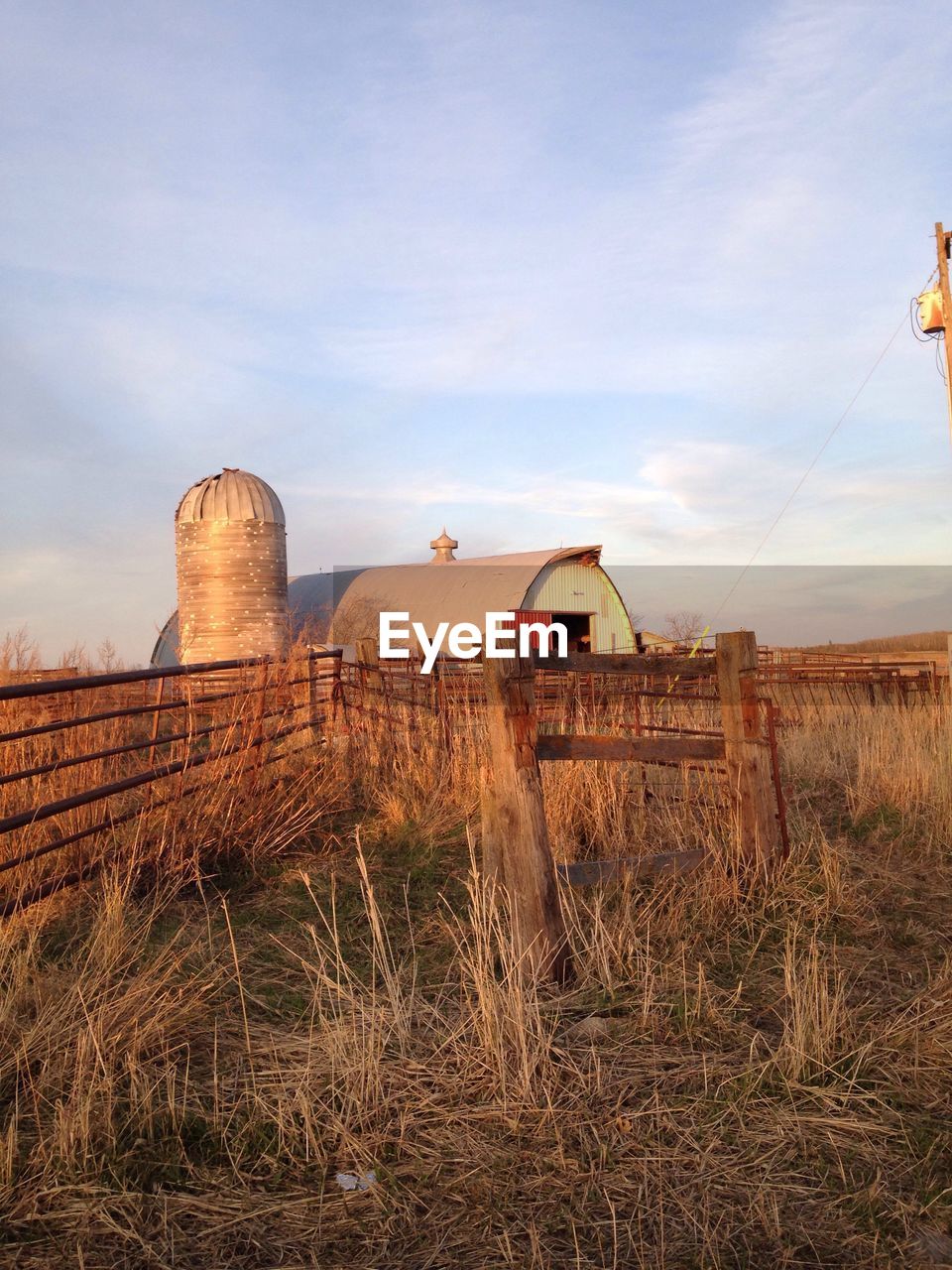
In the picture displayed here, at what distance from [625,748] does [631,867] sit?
0.61m

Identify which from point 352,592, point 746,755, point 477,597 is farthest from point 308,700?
point 352,592

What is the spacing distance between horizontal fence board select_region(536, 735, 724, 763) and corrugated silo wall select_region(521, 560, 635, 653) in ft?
66.7

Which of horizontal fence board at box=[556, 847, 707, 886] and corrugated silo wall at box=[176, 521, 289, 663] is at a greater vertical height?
corrugated silo wall at box=[176, 521, 289, 663]

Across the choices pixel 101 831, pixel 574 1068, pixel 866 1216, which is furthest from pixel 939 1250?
pixel 101 831

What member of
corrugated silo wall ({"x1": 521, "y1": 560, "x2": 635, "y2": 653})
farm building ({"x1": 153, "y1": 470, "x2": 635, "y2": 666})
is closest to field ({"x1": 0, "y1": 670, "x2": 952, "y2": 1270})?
farm building ({"x1": 153, "y1": 470, "x2": 635, "y2": 666})

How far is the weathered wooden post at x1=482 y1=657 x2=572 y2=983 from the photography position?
3.98 meters

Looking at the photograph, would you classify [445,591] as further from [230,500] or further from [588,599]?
[230,500]

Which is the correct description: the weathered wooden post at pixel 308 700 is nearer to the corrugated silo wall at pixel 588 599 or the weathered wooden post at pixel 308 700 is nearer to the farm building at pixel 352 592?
the farm building at pixel 352 592

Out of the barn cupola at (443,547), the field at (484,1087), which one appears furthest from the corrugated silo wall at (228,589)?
the field at (484,1087)

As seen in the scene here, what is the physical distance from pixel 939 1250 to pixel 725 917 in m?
2.46

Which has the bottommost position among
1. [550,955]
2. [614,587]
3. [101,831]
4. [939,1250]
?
[939,1250]

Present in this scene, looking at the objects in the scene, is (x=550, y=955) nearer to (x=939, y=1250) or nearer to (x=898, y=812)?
(x=939, y=1250)

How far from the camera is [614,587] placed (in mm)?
28984

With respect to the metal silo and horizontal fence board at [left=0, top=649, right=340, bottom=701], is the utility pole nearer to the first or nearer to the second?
horizontal fence board at [left=0, top=649, right=340, bottom=701]
